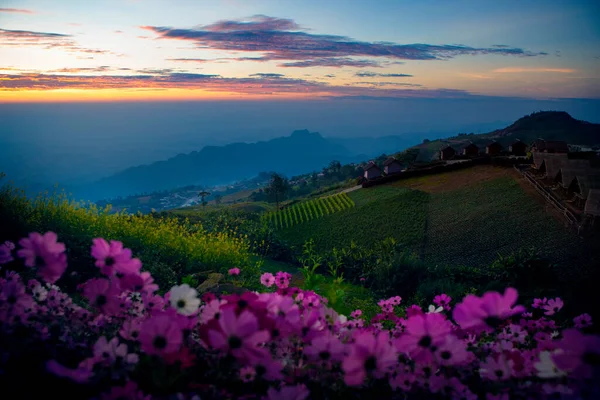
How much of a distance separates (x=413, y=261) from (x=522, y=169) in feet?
62.6

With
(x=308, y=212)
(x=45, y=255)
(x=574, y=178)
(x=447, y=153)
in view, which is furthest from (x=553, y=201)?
(x=45, y=255)

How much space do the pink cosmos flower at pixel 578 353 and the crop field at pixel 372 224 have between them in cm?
1696

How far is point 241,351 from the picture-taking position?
1144 mm

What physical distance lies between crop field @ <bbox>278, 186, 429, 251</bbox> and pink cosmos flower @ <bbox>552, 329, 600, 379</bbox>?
16961 mm

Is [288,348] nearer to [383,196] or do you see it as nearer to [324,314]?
[324,314]

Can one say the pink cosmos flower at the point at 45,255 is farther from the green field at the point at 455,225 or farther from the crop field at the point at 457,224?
the crop field at the point at 457,224

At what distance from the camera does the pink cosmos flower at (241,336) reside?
3.71 feet

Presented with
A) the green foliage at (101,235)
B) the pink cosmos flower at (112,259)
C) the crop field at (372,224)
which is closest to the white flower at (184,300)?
the pink cosmos flower at (112,259)

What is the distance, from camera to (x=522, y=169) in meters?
26.9

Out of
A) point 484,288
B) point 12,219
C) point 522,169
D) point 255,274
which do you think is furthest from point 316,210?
point 12,219

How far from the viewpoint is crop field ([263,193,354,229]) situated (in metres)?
24.4

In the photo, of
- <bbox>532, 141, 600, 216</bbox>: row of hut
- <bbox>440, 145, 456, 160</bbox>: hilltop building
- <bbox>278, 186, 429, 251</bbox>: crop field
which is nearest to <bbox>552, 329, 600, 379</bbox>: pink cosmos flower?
<bbox>278, 186, 429, 251</bbox>: crop field

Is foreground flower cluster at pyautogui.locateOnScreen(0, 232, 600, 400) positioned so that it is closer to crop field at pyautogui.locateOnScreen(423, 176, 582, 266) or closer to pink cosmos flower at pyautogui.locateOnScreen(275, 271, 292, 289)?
pink cosmos flower at pyautogui.locateOnScreen(275, 271, 292, 289)

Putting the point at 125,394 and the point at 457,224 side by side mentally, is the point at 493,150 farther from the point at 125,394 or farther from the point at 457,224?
the point at 125,394
